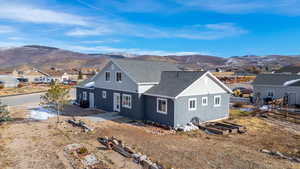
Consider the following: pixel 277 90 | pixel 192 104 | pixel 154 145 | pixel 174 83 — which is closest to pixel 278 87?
pixel 277 90

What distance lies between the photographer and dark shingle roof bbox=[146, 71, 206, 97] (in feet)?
55.0

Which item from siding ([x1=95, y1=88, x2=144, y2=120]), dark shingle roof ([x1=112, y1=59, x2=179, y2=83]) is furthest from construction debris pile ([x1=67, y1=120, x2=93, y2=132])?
dark shingle roof ([x1=112, y1=59, x2=179, y2=83])

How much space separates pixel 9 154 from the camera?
36.1 ft

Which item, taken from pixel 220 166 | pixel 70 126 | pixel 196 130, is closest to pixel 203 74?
pixel 196 130

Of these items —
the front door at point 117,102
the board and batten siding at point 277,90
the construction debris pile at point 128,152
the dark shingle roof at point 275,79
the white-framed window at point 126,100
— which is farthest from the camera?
the dark shingle roof at point 275,79

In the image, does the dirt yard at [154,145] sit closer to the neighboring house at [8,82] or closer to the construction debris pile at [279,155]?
the construction debris pile at [279,155]

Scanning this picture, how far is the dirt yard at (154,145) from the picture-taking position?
9961 millimetres

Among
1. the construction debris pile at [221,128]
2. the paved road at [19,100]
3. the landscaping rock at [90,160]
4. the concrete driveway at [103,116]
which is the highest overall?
the paved road at [19,100]

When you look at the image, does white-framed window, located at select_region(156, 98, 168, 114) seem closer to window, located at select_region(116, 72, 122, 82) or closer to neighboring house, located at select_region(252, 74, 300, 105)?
window, located at select_region(116, 72, 122, 82)

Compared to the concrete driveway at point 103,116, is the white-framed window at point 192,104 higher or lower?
higher

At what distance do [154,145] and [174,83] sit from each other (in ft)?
22.5

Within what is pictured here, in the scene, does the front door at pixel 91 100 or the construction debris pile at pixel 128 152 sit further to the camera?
the front door at pixel 91 100

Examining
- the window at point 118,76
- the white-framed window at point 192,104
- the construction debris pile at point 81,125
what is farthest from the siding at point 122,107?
the construction debris pile at point 81,125

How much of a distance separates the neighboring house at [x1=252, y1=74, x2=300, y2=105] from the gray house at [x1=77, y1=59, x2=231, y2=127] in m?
12.4
